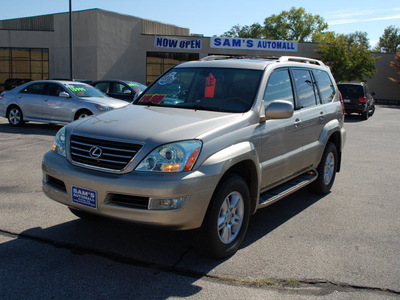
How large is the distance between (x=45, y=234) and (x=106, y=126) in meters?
1.41

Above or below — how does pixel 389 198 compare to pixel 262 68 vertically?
below

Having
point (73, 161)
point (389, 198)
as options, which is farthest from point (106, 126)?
point (389, 198)

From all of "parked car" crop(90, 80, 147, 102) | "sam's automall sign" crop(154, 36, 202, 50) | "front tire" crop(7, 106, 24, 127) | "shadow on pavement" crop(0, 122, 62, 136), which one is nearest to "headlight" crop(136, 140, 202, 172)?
"shadow on pavement" crop(0, 122, 62, 136)

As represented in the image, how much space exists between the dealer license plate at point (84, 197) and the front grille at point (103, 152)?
239 millimetres

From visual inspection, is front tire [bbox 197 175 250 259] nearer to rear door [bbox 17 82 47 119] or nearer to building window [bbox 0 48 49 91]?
rear door [bbox 17 82 47 119]

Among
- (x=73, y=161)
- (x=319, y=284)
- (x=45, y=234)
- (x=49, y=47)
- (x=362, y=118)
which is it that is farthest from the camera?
(x=49, y=47)

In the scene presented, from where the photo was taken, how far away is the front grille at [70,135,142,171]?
3.67 meters

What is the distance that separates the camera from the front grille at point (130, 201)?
3.54 meters

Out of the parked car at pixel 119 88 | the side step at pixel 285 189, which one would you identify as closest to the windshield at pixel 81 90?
the parked car at pixel 119 88

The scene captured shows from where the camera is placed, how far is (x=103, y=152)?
3.78 m

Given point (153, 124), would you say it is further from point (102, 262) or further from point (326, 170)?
point (326, 170)

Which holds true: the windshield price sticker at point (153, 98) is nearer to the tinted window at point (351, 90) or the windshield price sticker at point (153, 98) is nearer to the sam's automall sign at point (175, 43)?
the tinted window at point (351, 90)

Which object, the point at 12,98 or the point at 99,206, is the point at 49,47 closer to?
the point at 12,98

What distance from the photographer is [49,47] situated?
38500 millimetres
